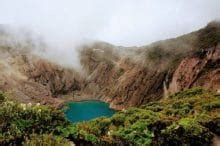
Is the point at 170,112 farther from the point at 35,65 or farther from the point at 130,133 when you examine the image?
the point at 35,65

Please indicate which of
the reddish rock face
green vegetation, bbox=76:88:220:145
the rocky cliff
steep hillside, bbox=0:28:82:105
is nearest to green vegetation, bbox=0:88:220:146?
green vegetation, bbox=76:88:220:145

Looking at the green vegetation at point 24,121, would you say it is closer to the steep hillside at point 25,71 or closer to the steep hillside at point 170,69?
the steep hillside at point 170,69

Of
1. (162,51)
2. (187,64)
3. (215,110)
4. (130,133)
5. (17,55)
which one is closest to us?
(130,133)

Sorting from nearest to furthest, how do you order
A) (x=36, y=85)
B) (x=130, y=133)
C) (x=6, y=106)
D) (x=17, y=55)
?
(x=6, y=106) < (x=130, y=133) < (x=36, y=85) < (x=17, y=55)

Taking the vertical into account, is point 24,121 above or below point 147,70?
above

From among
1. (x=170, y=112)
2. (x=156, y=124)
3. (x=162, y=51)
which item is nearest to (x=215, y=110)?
(x=170, y=112)

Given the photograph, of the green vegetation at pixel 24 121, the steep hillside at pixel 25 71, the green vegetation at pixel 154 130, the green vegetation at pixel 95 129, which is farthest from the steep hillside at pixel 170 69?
the green vegetation at pixel 24 121

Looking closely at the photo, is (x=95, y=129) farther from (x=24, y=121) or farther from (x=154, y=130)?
(x=24, y=121)

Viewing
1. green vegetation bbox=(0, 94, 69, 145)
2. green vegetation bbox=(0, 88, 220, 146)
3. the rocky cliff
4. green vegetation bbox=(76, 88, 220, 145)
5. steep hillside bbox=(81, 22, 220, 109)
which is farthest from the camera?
the rocky cliff

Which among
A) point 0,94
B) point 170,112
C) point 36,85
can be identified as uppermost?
point 0,94

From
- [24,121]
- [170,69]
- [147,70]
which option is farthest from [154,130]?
[147,70]

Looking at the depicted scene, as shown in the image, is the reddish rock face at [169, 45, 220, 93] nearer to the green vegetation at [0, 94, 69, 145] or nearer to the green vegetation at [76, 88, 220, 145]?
the green vegetation at [76, 88, 220, 145]
